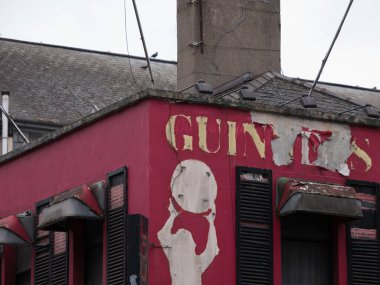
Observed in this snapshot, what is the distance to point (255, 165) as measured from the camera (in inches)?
1436

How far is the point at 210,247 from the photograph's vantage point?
35.4m

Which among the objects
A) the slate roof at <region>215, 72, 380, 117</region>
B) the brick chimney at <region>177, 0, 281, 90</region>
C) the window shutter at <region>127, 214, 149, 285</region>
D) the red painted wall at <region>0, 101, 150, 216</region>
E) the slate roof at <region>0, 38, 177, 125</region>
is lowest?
the window shutter at <region>127, 214, 149, 285</region>

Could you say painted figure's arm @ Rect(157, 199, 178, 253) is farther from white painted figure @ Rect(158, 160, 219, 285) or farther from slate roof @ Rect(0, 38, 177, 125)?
slate roof @ Rect(0, 38, 177, 125)

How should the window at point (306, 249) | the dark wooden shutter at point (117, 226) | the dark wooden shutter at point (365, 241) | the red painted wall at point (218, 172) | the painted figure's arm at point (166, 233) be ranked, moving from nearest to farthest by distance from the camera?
the painted figure's arm at point (166, 233) < the red painted wall at point (218, 172) < the dark wooden shutter at point (117, 226) < the window at point (306, 249) < the dark wooden shutter at point (365, 241)

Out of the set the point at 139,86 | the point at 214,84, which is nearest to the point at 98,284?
the point at 214,84

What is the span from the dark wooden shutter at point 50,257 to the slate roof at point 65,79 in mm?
16206

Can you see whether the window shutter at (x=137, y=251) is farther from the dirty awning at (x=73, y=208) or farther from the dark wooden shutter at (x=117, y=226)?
the dirty awning at (x=73, y=208)

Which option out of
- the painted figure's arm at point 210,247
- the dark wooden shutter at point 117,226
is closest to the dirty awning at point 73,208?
the dark wooden shutter at point 117,226

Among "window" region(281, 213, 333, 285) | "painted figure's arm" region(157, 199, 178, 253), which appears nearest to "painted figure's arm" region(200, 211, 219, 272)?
"painted figure's arm" region(157, 199, 178, 253)

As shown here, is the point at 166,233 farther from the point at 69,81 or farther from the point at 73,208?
the point at 69,81

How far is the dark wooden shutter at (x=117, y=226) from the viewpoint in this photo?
35531 mm

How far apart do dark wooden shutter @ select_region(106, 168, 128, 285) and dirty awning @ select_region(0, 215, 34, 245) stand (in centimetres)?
318

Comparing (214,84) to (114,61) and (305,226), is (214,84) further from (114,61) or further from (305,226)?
(114,61)

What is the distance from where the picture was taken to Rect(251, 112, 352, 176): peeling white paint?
3678 cm
